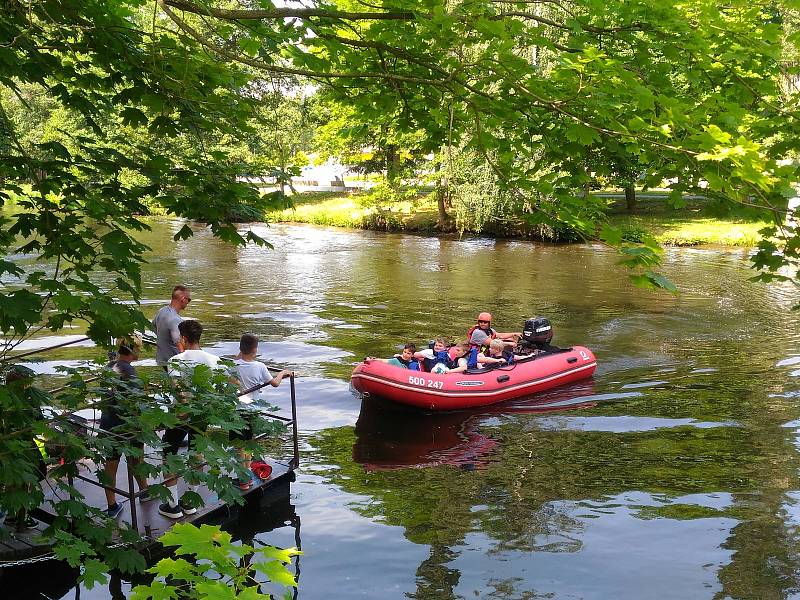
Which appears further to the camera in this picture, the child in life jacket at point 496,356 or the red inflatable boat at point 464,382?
the child in life jacket at point 496,356

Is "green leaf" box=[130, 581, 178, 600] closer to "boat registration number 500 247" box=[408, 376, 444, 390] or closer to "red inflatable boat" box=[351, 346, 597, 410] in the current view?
"red inflatable boat" box=[351, 346, 597, 410]

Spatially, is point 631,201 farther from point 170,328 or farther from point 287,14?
point 287,14

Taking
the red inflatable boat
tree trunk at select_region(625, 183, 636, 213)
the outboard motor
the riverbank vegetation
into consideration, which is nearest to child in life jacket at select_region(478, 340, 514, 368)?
the red inflatable boat

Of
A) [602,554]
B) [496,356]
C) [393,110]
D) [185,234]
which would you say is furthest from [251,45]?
[496,356]

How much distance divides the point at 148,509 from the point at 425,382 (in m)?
6.10

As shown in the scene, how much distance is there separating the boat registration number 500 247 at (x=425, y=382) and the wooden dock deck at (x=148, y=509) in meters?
3.96

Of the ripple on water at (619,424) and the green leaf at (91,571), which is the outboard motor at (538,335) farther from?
the green leaf at (91,571)

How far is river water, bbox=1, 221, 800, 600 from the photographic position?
855cm

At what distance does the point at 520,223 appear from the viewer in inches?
1339

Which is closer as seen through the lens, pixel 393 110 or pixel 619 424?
pixel 393 110

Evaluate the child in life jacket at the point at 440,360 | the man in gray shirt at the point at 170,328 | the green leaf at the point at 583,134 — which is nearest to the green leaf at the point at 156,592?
the green leaf at the point at 583,134

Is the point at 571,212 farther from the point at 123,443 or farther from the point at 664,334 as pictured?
the point at 664,334

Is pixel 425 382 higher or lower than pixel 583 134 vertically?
lower

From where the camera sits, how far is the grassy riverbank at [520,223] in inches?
1313
